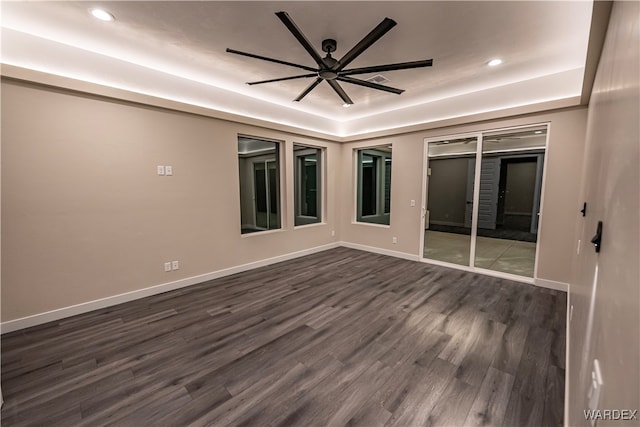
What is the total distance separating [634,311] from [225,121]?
4.39 meters

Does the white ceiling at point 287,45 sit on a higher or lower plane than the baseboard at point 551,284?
higher

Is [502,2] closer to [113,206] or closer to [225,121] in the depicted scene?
[225,121]

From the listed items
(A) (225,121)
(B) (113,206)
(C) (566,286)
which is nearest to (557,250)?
(C) (566,286)

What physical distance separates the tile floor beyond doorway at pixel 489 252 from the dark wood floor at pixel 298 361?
1125 mm

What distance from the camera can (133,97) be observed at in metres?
3.13

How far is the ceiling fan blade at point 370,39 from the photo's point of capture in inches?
69.9

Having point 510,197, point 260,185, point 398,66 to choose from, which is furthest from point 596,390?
point 510,197

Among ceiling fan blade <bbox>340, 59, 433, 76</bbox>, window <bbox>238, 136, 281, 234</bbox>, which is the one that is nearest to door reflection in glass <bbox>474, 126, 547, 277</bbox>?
ceiling fan blade <bbox>340, 59, 433, 76</bbox>

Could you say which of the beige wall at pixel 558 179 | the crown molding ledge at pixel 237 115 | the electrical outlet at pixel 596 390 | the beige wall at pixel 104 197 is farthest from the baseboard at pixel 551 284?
the beige wall at pixel 104 197

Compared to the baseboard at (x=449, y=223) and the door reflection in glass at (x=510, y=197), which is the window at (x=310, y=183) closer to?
the door reflection in glass at (x=510, y=197)

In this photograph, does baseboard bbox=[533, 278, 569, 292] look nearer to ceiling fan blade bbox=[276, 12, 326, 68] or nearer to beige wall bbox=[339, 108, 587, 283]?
beige wall bbox=[339, 108, 587, 283]

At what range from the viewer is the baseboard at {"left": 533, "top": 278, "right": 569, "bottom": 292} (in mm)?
3634

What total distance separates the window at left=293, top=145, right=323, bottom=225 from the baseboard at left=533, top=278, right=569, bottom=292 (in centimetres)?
391

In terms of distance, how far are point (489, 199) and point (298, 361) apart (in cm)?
749
